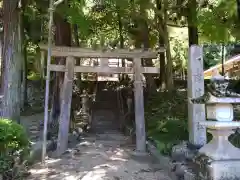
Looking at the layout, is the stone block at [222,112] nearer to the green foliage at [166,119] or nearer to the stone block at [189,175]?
the stone block at [189,175]

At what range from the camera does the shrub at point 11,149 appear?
6500 mm

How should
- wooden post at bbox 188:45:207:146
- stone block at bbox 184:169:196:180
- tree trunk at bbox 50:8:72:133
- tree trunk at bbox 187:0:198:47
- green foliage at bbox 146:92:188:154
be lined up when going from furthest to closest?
tree trunk at bbox 50:8:72:133
tree trunk at bbox 187:0:198:47
green foliage at bbox 146:92:188:154
wooden post at bbox 188:45:207:146
stone block at bbox 184:169:196:180

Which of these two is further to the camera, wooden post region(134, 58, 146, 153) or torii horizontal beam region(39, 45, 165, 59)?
wooden post region(134, 58, 146, 153)

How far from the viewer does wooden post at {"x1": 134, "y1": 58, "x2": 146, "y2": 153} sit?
34.5ft

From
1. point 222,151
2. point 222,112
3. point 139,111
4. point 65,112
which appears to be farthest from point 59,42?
point 222,151

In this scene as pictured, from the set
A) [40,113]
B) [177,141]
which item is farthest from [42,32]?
[177,141]

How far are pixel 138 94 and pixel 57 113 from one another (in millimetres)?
3623

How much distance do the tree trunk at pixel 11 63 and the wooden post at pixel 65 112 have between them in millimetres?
1478

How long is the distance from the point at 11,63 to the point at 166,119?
5479mm

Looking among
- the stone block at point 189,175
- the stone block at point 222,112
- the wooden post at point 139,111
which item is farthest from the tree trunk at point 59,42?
the stone block at point 222,112

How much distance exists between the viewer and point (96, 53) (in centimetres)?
1066

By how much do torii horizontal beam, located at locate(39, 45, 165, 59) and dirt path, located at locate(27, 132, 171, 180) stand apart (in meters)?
2.87

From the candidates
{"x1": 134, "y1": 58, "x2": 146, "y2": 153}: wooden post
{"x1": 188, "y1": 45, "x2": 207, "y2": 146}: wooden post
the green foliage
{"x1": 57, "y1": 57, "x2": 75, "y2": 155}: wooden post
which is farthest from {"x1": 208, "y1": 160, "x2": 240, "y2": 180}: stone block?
{"x1": 57, "y1": 57, "x2": 75, "y2": 155}: wooden post

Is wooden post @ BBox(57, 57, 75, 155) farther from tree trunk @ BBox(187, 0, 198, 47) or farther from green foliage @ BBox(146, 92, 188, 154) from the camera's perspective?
tree trunk @ BBox(187, 0, 198, 47)
